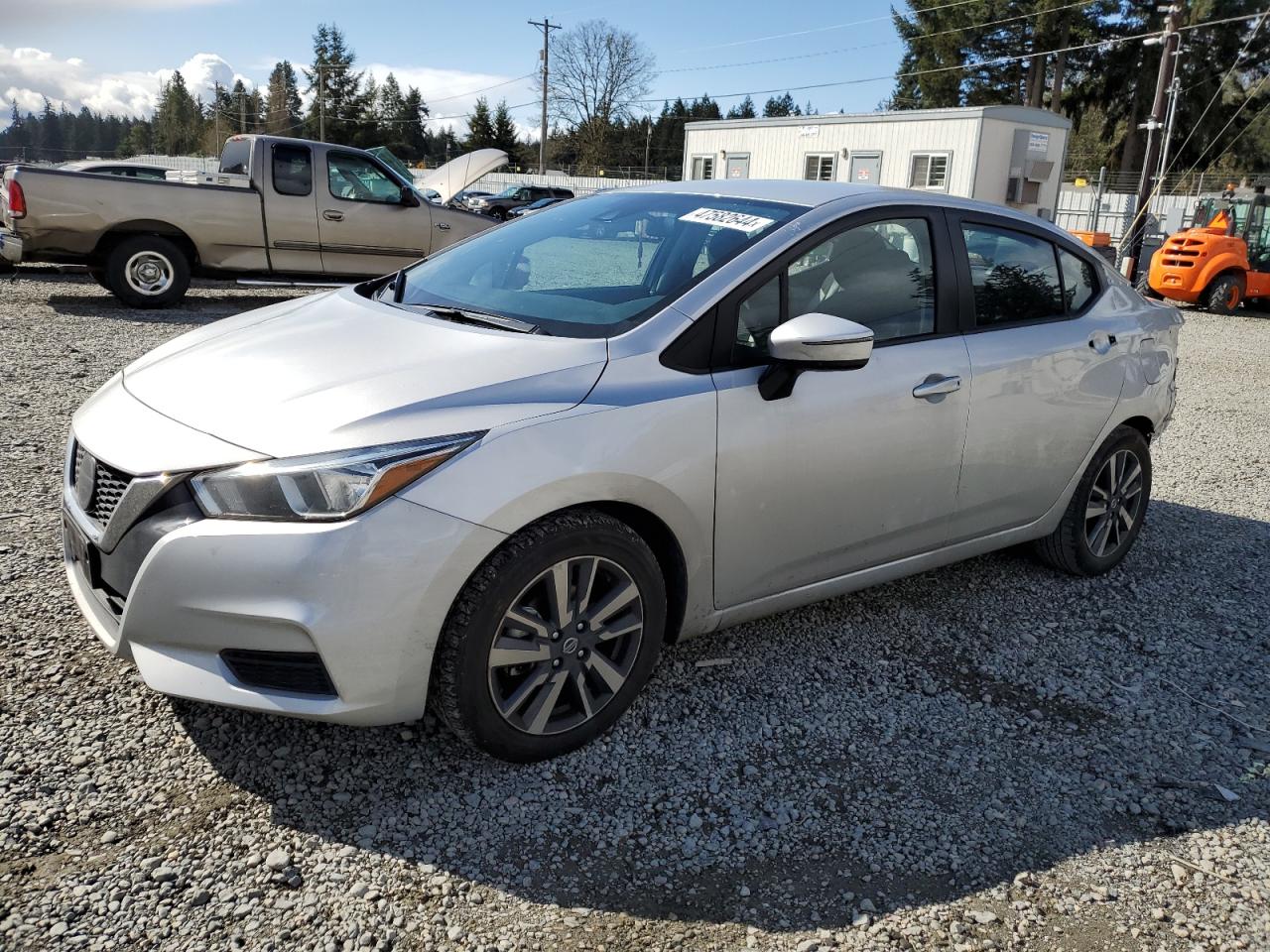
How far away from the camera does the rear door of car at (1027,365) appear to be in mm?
3801

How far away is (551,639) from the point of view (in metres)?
2.79

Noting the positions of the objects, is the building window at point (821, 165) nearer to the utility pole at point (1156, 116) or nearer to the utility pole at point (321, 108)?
the utility pole at point (1156, 116)

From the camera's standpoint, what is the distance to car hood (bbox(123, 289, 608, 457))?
2555mm

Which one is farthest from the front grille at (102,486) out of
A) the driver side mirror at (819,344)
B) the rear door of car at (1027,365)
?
the rear door of car at (1027,365)

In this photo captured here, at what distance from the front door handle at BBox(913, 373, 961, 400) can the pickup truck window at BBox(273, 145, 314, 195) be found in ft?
30.8

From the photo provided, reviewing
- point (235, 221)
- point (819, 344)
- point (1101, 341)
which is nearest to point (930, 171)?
point (235, 221)

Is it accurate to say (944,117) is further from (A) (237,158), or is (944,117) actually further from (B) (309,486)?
(B) (309,486)

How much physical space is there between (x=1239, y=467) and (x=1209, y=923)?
17.7ft

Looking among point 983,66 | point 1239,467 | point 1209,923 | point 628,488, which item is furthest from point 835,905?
point 983,66

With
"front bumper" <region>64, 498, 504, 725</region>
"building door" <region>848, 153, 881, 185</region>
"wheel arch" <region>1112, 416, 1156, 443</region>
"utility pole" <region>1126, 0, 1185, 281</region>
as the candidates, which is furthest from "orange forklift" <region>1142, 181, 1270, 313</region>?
"front bumper" <region>64, 498, 504, 725</region>

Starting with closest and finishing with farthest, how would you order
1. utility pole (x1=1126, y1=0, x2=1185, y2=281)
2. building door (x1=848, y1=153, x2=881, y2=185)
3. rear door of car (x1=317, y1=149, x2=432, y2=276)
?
1. rear door of car (x1=317, y1=149, x2=432, y2=276)
2. utility pole (x1=1126, y1=0, x2=1185, y2=281)
3. building door (x1=848, y1=153, x2=881, y2=185)

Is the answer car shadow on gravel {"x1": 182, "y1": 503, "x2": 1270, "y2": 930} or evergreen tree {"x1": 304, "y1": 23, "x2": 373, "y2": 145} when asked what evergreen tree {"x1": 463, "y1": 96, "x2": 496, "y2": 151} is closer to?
evergreen tree {"x1": 304, "y1": 23, "x2": 373, "y2": 145}

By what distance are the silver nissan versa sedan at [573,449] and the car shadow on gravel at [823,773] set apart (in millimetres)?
259

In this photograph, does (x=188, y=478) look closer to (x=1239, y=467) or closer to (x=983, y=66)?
(x=1239, y=467)
